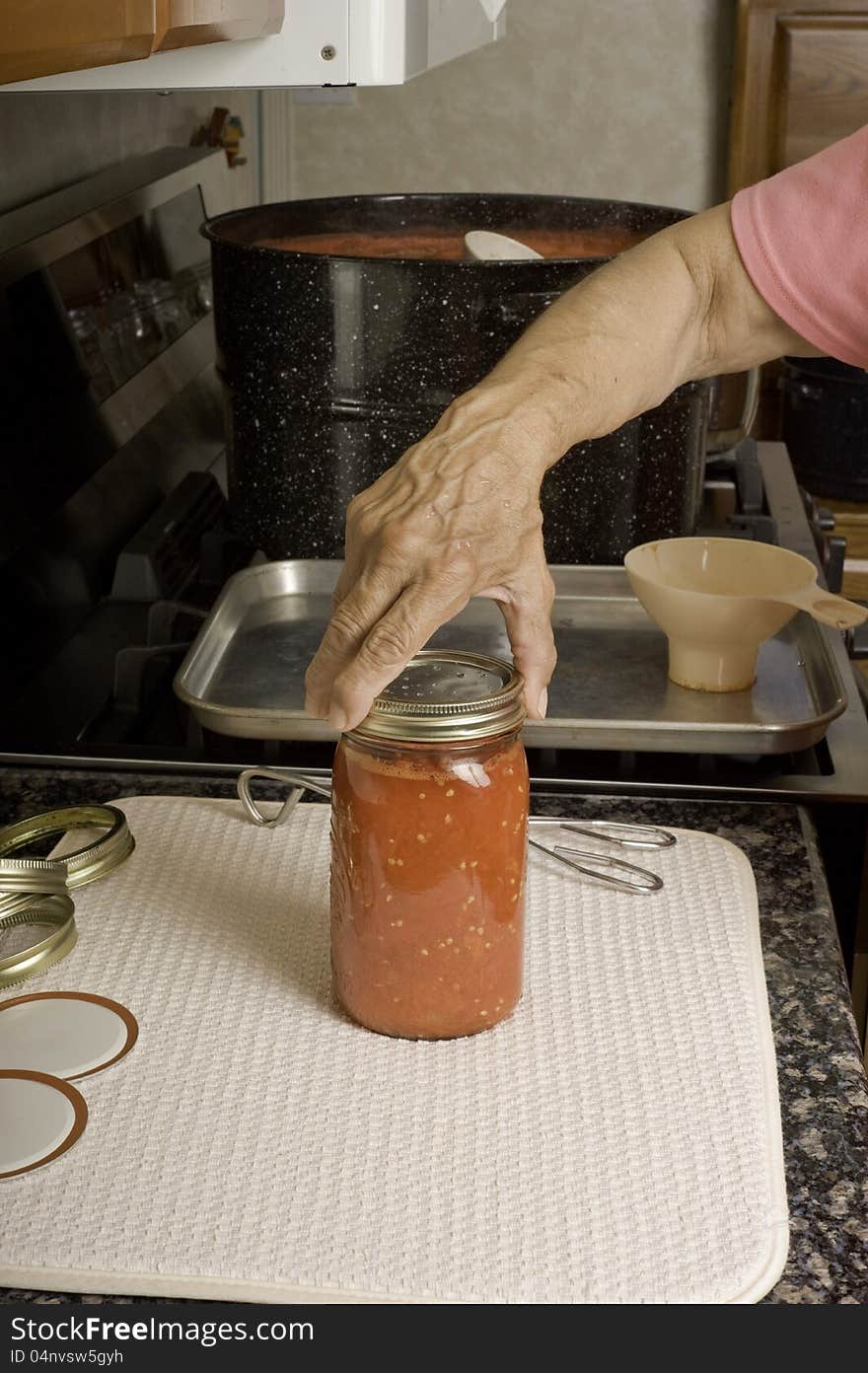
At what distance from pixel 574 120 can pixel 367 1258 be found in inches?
91.0

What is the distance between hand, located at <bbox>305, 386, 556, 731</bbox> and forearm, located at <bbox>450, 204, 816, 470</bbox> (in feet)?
0.06

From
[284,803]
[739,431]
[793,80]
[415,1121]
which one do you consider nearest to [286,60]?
[284,803]

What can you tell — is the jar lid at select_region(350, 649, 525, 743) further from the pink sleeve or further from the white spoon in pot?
the white spoon in pot

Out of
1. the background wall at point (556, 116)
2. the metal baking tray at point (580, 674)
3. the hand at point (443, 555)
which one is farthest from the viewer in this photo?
the background wall at point (556, 116)

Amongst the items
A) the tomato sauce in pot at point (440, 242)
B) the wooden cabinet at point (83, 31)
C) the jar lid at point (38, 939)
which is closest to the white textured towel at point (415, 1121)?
the jar lid at point (38, 939)

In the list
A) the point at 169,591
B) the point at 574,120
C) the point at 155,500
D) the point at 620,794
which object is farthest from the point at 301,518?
the point at 574,120

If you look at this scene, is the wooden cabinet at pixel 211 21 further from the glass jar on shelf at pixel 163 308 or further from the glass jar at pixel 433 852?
→ the glass jar on shelf at pixel 163 308

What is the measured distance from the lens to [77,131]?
1309 millimetres

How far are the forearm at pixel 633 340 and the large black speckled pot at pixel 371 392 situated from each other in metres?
0.22

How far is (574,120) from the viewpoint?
249 centimetres

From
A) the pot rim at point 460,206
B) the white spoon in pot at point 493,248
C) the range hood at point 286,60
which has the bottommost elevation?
the white spoon in pot at point 493,248

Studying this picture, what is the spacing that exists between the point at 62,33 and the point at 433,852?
1.14 ft

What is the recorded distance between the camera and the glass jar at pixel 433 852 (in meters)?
0.61

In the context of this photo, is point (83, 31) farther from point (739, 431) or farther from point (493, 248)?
point (739, 431)
